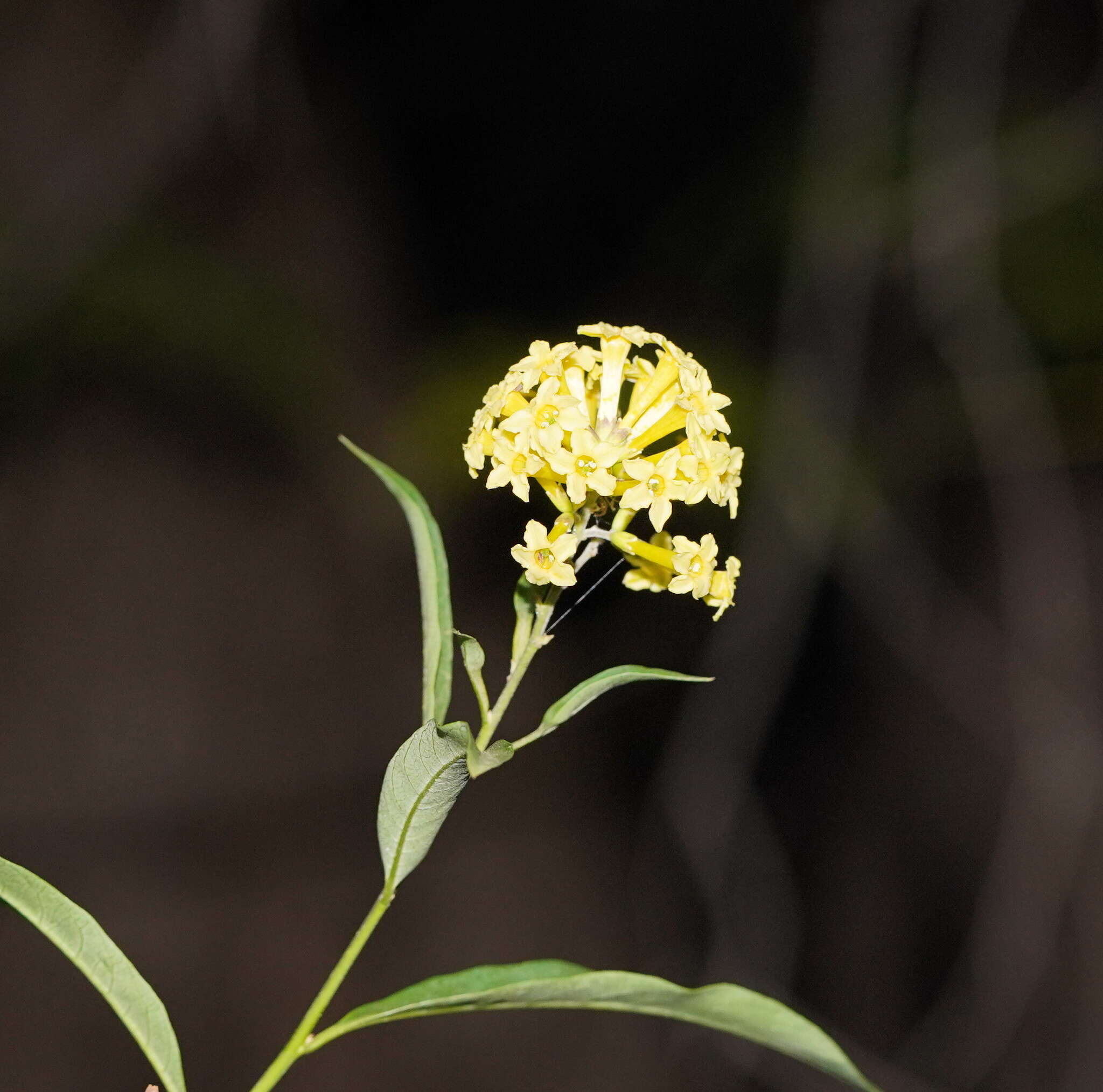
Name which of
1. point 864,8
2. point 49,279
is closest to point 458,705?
point 49,279

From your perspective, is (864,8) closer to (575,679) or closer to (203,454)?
(575,679)

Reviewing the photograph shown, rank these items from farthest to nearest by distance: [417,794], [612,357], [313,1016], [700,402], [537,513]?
[537,513] < [612,357] < [700,402] < [417,794] < [313,1016]

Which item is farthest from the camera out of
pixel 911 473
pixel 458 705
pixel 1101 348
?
pixel 458 705

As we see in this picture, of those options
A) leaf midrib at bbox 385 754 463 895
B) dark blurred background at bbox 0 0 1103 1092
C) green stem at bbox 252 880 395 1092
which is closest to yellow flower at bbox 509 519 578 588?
leaf midrib at bbox 385 754 463 895

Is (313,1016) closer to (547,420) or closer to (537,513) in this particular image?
(547,420)

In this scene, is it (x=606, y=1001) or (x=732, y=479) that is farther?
(x=732, y=479)

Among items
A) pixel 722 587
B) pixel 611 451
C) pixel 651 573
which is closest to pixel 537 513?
pixel 651 573

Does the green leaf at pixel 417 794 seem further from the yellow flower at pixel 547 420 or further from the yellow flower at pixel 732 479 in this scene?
the yellow flower at pixel 732 479

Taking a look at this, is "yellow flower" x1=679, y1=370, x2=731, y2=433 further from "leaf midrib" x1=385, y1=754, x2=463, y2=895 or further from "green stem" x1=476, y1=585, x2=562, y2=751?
"leaf midrib" x1=385, y1=754, x2=463, y2=895
